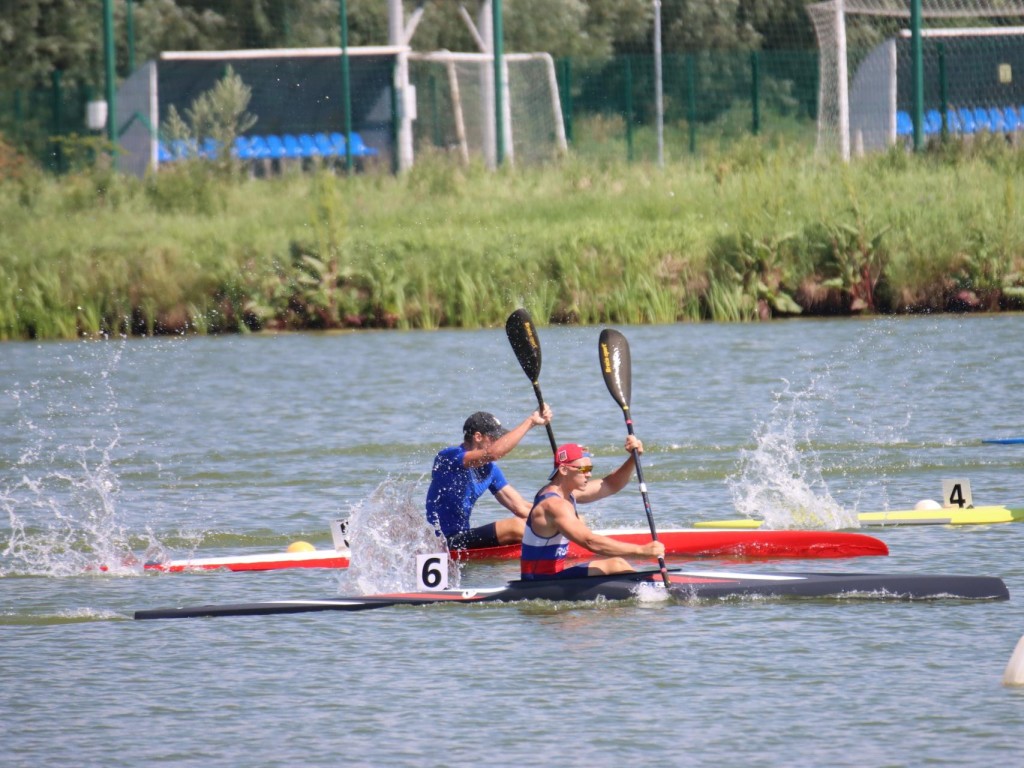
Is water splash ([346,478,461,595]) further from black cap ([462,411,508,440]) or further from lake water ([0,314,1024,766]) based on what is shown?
black cap ([462,411,508,440])

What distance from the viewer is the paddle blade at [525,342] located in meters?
12.9

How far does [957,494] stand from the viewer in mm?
12484

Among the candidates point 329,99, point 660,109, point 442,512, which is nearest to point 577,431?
point 442,512

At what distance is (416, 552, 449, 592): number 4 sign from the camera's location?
10569 millimetres

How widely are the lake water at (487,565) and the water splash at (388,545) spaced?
34 millimetres

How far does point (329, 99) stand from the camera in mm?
36812

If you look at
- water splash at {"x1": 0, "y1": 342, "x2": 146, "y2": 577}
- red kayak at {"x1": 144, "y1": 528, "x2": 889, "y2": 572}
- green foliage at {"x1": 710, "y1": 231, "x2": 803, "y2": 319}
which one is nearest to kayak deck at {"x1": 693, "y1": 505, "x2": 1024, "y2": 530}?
red kayak at {"x1": 144, "y1": 528, "x2": 889, "y2": 572}

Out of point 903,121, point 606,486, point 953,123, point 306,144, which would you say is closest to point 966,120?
point 953,123

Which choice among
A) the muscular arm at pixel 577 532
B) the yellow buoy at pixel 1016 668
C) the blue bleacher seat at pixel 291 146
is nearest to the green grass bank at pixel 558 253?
the blue bleacher seat at pixel 291 146

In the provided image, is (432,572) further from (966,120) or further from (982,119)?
(982,119)

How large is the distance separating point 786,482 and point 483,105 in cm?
1916

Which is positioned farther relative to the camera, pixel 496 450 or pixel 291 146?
pixel 291 146

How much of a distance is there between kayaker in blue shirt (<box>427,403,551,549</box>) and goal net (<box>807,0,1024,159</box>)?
53.0 ft

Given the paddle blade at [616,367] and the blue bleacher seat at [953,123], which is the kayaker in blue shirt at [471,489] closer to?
the paddle blade at [616,367]
